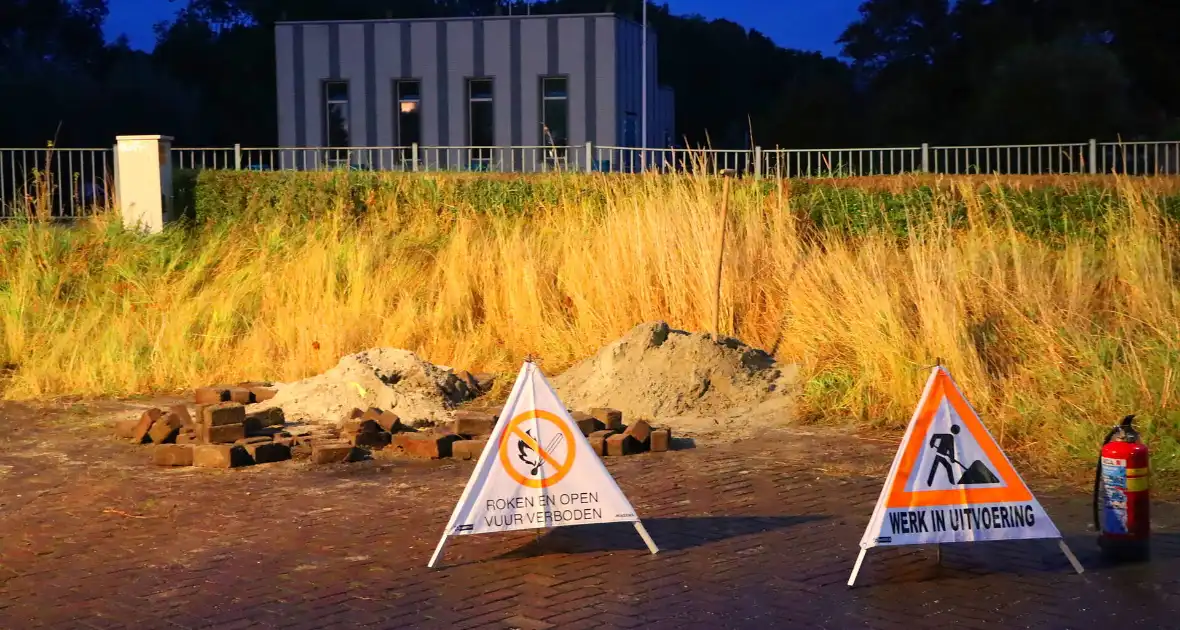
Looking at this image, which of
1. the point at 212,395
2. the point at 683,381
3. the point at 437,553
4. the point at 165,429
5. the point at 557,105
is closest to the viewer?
the point at 437,553

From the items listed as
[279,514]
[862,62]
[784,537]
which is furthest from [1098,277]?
[862,62]

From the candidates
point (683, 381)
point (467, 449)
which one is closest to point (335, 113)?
point (683, 381)

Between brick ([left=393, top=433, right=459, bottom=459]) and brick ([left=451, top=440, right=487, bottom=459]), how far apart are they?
54 mm

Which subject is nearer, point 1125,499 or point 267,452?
point 1125,499

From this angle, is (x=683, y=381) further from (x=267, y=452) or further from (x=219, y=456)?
(x=219, y=456)

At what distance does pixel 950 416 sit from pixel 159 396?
770cm

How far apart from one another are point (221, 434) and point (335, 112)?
33835mm

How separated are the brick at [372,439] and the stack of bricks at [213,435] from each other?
45cm

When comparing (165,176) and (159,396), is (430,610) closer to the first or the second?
(159,396)

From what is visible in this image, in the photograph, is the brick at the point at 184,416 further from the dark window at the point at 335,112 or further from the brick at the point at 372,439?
the dark window at the point at 335,112

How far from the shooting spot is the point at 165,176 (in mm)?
17656

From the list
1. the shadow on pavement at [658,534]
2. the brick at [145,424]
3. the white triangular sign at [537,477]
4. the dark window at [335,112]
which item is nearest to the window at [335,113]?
the dark window at [335,112]

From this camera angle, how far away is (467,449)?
27.9 feet

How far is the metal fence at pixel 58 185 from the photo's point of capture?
16.8 m
